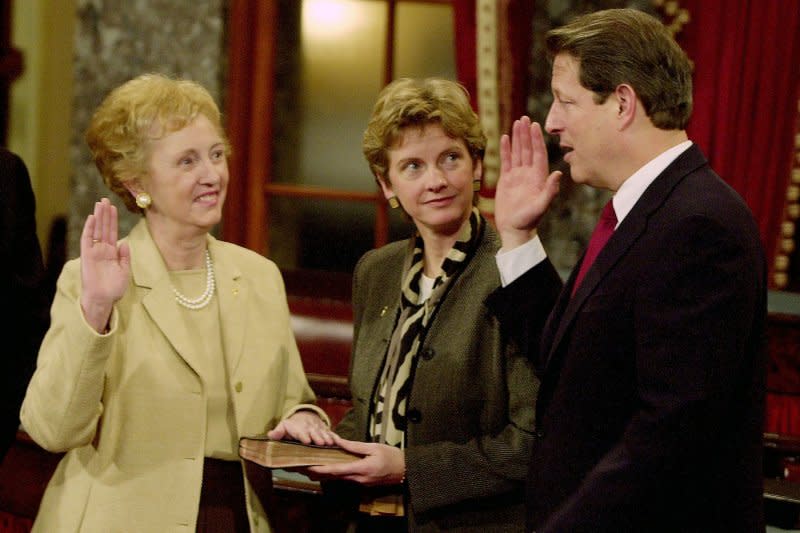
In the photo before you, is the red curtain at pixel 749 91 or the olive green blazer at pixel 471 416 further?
the red curtain at pixel 749 91

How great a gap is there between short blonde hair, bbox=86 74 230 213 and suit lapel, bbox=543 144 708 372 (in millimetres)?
838

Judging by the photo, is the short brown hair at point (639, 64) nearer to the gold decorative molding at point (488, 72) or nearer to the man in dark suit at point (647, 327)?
the man in dark suit at point (647, 327)

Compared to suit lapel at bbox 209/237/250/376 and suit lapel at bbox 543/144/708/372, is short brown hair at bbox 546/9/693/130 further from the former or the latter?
suit lapel at bbox 209/237/250/376

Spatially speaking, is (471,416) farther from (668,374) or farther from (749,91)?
(749,91)

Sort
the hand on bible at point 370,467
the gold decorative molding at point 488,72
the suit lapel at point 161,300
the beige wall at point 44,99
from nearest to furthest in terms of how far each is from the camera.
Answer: the hand on bible at point 370,467 < the suit lapel at point 161,300 < the gold decorative molding at point 488,72 < the beige wall at point 44,99

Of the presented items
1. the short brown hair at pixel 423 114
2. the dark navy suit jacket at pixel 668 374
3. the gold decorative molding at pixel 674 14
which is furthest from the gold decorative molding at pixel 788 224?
the dark navy suit jacket at pixel 668 374

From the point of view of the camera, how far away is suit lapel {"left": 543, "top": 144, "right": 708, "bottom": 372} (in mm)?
1547

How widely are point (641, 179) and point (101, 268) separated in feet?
2.91

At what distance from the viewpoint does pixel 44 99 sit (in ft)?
20.8

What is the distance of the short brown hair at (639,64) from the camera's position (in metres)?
1.59

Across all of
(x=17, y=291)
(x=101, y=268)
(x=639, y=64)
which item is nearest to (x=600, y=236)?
(x=639, y=64)

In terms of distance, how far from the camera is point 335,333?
380cm

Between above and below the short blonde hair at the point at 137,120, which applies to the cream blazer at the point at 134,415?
below

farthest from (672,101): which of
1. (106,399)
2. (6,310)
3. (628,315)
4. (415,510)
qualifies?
(6,310)
